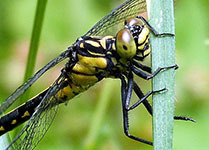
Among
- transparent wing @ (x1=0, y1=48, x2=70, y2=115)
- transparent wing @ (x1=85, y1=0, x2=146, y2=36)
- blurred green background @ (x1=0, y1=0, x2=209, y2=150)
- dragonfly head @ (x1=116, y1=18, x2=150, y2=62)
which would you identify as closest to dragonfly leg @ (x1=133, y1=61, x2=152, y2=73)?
dragonfly head @ (x1=116, y1=18, x2=150, y2=62)

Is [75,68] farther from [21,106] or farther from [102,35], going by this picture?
[21,106]

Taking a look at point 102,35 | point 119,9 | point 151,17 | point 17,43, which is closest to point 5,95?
point 17,43

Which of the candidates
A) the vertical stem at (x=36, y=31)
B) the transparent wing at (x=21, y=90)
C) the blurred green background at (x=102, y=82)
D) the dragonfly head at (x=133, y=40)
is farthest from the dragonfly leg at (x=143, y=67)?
the blurred green background at (x=102, y=82)

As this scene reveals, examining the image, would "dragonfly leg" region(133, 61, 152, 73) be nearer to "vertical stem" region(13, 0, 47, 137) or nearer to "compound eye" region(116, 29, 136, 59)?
"compound eye" region(116, 29, 136, 59)

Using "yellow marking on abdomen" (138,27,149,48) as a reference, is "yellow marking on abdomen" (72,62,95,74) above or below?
below

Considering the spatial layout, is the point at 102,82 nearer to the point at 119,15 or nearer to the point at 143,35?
the point at 119,15

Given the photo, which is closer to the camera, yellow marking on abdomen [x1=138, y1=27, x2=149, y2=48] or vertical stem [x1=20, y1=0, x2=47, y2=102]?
yellow marking on abdomen [x1=138, y1=27, x2=149, y2=48]
